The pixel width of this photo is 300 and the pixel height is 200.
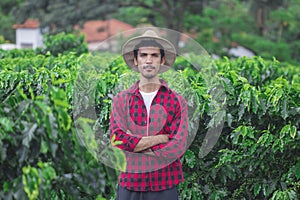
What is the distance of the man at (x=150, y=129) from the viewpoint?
362cm

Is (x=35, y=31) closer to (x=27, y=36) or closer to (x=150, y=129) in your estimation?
(x=27, y=36)

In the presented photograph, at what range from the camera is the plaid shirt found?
11.9 feet

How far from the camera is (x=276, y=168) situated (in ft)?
15.8

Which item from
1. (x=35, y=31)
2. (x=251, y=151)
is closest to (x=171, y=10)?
(x=35, y=31)

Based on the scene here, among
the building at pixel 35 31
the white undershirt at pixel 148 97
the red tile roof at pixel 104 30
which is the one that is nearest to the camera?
the white undershirt at pixel 148 97

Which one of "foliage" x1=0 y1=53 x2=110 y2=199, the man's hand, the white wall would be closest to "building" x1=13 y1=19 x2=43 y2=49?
the white wall

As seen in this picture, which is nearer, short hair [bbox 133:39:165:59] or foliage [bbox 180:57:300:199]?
short hair [bbox 133:39:165:59]

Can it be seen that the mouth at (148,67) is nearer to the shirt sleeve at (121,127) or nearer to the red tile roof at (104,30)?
the shirt sleeve at (121,127)

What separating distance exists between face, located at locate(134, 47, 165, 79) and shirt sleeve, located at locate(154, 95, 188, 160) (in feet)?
0.91

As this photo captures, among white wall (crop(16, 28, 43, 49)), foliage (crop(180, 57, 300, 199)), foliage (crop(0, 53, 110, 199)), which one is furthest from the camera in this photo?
white wall (crop(16, 28, 43, 49))

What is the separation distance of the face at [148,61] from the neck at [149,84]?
0.10 ft

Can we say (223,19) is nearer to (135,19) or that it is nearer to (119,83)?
(135,19)

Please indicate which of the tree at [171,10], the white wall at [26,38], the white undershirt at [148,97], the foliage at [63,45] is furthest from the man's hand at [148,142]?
the white wall at [26,38]

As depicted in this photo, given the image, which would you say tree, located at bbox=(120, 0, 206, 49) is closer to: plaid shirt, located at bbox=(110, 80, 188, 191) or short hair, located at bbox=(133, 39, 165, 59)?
short hair, located at bbox=(133, 39, 165, 59)
